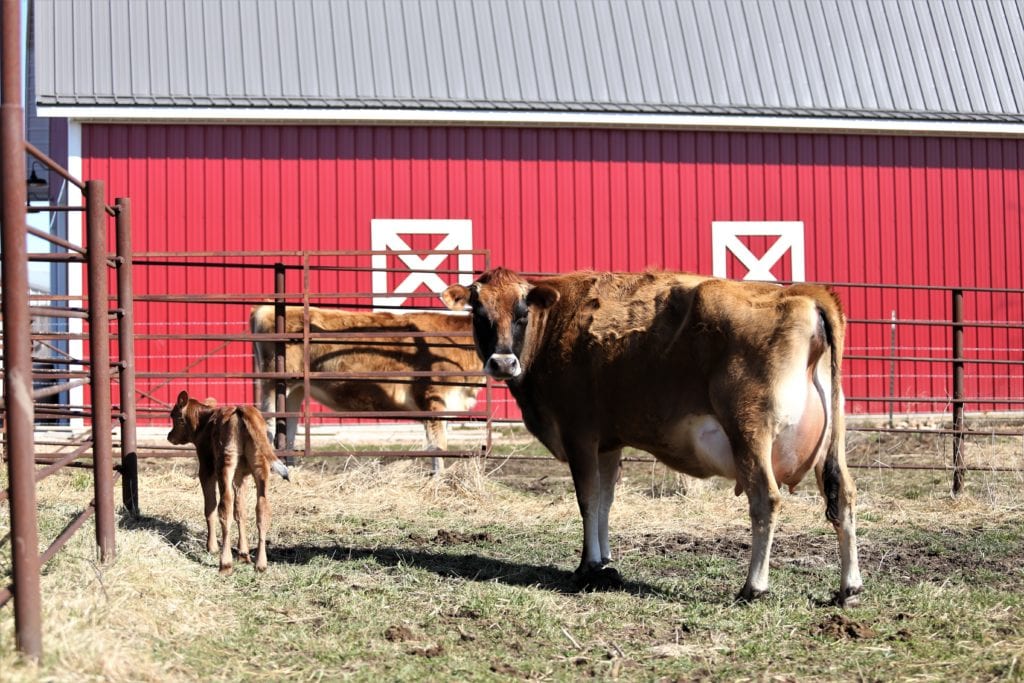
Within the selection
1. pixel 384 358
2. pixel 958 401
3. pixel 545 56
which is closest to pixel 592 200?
pixel 545 56

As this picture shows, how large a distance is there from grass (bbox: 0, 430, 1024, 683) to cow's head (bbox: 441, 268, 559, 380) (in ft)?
3.95

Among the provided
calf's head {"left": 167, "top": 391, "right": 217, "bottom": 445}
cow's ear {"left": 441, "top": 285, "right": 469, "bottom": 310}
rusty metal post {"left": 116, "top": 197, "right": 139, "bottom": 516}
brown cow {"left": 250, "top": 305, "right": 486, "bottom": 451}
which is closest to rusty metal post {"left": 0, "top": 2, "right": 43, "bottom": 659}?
rusty metal post {"left": 116, "top": 197, "right": 139, "bottom": 516}

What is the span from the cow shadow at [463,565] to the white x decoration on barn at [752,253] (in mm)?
9376

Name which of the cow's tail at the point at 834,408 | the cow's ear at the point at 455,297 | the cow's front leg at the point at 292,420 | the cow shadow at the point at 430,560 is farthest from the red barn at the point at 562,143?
the cow's tail at the point at 834,408

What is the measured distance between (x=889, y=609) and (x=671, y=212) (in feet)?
34.1

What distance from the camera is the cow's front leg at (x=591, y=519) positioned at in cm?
663

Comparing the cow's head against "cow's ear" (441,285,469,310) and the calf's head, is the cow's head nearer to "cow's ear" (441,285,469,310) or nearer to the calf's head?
"cow's ear" (441,285,469,310)

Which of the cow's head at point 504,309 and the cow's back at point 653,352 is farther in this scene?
the cow's head at point 504,309

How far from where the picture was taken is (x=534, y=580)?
22.1 feet

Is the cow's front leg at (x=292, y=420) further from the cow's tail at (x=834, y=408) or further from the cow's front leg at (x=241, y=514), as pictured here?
the cow's tail at (x=834, y=408)

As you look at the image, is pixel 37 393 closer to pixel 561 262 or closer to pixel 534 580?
pixel 534 580

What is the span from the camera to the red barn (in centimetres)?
1499

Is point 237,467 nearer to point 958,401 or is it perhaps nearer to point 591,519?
point 591,519

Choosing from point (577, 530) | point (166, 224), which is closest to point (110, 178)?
point (166, 224)
